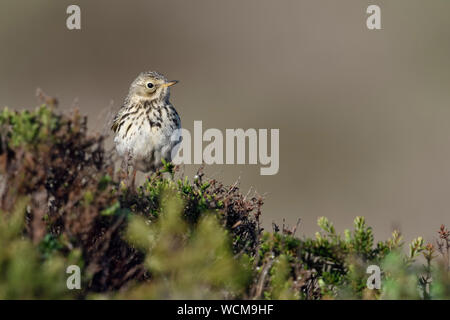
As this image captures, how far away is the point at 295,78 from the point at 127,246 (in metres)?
26.6

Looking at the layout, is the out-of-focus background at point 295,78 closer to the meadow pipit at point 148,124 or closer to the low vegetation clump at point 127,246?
the meadow pipit at point 148,124

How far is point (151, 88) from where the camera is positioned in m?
7.62

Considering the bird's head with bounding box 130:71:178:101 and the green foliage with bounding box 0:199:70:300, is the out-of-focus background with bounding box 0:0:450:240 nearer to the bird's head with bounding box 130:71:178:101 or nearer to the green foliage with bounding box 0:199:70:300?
the bird's head with bounding box 130:71:178:101

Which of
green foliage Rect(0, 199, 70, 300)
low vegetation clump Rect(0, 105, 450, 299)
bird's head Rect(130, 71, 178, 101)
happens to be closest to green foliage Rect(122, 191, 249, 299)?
low vegetation clump Rect(0, 105, 450, 299)

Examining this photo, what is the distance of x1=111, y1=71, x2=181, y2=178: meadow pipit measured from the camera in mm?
6969

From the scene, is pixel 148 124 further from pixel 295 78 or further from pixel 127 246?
pixel 295 78

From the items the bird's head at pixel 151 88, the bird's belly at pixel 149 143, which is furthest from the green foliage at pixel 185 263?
the bird's head at pixel 151 88

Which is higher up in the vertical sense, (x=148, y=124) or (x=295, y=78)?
(x=295, y=78)

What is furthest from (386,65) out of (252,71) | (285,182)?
(285,182)

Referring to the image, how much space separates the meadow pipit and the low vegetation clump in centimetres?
276

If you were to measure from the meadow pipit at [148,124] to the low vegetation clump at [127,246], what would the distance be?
2.76 metres

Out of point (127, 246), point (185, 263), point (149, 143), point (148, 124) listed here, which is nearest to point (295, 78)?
point (148, 124)
